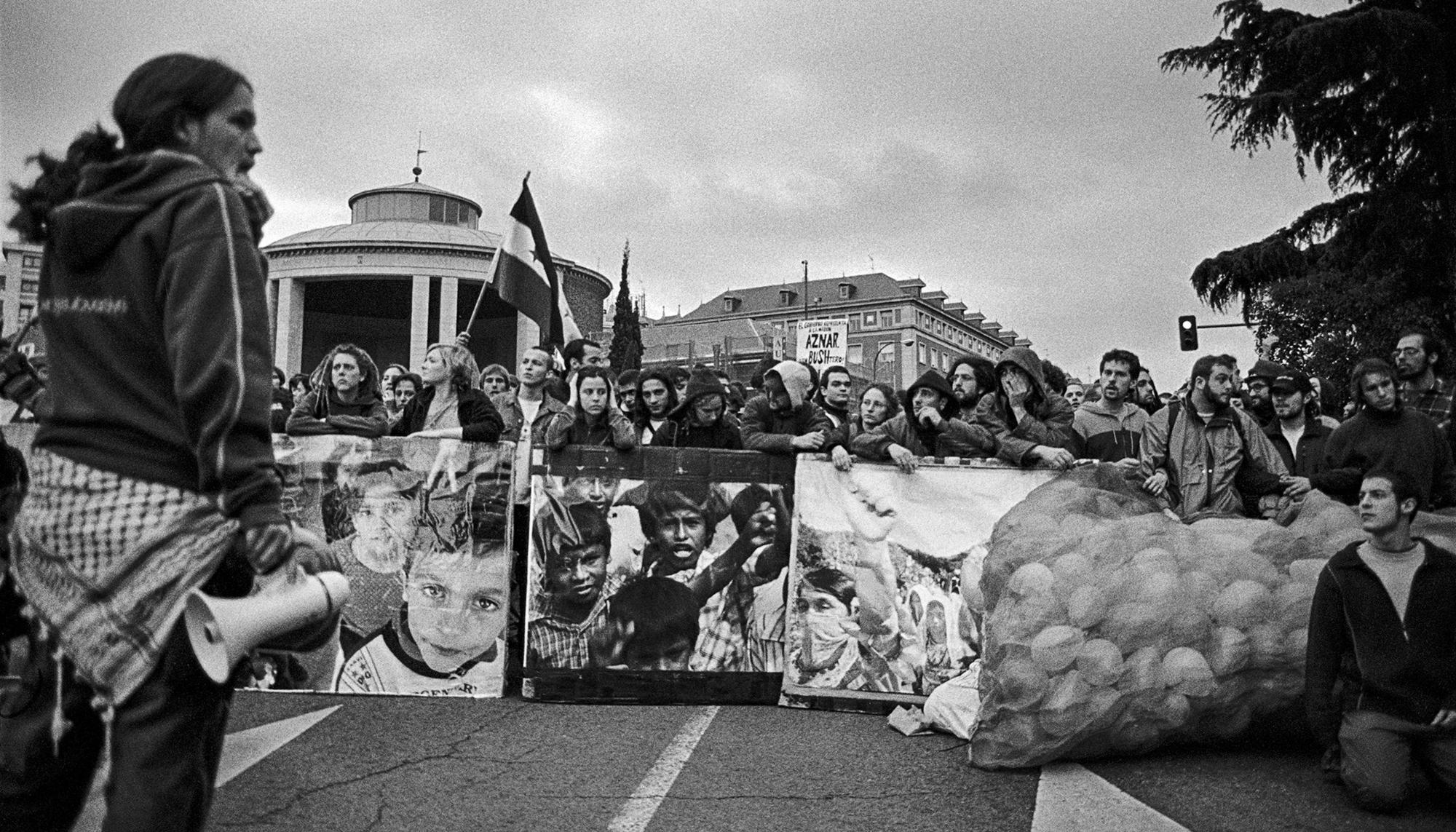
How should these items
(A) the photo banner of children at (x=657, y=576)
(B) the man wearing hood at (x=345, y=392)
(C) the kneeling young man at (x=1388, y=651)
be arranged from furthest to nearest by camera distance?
(B) the man wearing hood at (x=345, y=392)
(A) the photo banner of children at (x=657, y=576)
(C) the kneeling young man at (x=1388, y=651)

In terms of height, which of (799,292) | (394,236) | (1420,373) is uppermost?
(799,292)

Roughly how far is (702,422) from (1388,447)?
3.80m

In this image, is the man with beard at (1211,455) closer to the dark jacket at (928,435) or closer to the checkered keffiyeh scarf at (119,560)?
the dark jacket at (928,435)

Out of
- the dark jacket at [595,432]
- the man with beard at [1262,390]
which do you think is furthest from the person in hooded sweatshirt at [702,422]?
the man with beard at [1262,390]

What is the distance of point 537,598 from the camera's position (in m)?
5.81

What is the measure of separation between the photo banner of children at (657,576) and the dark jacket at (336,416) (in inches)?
44.6

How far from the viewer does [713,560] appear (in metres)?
5.86

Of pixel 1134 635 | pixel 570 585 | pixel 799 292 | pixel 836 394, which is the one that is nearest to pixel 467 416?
pixel 570 585

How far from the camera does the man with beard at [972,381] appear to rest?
665cm

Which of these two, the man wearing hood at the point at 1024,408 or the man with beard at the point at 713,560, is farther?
the man wearing hood at the point at 1024,408

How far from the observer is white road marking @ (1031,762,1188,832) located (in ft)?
11.9

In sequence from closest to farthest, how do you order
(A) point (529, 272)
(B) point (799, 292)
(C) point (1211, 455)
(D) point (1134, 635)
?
(D) point (1134, 635), (C) point (1211, 455), (A) point (529, 272), (B) point (799, 292)

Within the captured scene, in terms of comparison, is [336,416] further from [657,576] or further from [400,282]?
[400,282]

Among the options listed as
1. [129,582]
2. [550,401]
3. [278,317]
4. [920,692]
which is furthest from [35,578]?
[278,317]
